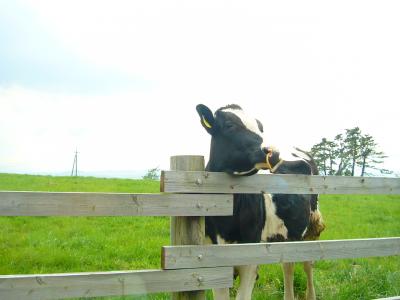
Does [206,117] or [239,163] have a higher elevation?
[206,117]

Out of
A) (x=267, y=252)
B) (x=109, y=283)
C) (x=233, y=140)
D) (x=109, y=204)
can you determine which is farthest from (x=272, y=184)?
(x=109, y=283)

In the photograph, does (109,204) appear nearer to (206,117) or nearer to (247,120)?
(206,117)

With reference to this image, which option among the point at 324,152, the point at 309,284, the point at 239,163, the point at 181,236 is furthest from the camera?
the point at 324,152

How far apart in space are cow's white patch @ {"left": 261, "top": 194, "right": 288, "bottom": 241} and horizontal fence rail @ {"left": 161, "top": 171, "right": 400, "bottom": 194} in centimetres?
166

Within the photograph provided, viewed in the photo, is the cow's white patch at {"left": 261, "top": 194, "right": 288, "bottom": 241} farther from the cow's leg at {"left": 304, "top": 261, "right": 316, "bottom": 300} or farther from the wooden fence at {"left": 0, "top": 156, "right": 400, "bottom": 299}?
the wooden fence at {"left": 0, "top": 156, "right": 400, "bottom": 299}

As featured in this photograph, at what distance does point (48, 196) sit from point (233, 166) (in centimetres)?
200

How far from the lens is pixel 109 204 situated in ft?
11.0

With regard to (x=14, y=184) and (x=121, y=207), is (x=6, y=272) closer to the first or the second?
(x=121, y=207)

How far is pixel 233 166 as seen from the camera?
464cm

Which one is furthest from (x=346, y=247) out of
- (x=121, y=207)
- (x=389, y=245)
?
(x=121, y=207)

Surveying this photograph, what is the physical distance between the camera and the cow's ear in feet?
15.9

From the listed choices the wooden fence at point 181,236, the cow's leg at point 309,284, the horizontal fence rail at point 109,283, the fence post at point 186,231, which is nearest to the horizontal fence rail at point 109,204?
the wooden fence at point 181,236

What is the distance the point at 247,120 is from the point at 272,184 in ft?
3.12

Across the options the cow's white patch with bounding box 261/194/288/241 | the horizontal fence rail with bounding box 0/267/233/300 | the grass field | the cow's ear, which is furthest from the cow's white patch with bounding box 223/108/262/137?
the grass field
